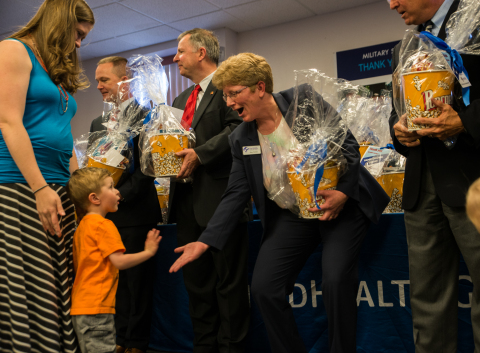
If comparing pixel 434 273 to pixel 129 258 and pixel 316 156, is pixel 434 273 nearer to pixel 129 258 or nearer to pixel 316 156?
pixel 316 156

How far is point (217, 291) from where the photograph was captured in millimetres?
2107

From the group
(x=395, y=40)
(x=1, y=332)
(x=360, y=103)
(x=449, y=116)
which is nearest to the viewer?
(x=449, y=116)

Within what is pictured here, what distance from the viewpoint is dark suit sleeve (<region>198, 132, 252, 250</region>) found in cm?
178

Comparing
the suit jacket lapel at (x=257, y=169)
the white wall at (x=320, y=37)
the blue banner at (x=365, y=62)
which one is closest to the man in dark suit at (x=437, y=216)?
the suit jacket lapel at (x=257, y=169)

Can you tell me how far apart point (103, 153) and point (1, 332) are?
97cm

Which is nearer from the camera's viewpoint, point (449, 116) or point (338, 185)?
point (449, 116)

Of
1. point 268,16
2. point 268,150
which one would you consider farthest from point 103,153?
point 268,16

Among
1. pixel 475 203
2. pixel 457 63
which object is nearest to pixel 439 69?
pixel 457 63

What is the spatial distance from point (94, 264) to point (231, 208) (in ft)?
1.93

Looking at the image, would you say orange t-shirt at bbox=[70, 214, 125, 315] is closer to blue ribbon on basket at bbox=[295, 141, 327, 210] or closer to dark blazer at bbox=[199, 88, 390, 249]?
dark blazer at bbox=[199, 88, 390, 249]

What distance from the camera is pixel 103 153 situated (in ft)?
6.97

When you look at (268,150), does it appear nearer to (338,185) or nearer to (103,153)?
(338,185)

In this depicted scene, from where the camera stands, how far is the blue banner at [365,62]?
5.30 metres

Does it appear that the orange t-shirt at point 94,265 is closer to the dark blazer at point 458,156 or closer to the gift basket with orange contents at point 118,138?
the gift basket with orange contents at point 118,138
